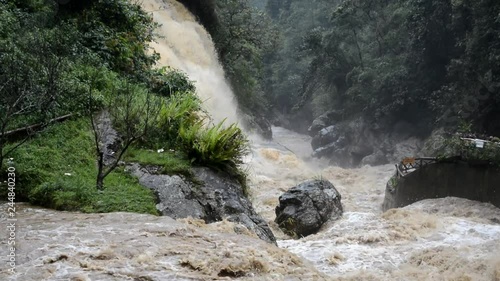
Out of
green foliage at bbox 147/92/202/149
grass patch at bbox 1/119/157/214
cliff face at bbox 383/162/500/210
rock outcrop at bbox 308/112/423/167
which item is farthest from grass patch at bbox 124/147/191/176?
rock outcrop at bbox 308/112/423/167

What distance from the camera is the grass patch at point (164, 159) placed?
818 cm

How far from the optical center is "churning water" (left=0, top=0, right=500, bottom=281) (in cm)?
496

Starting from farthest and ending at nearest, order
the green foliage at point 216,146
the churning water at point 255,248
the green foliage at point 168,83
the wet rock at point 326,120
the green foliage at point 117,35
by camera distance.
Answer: the wet rock at point 326,120 < the green foliage at point 168,83 < the green foliage at point 117,35 < the green foliage at point 216,146 < the churning water at point 255,248

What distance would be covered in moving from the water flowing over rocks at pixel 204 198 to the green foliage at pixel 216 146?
0.64ft

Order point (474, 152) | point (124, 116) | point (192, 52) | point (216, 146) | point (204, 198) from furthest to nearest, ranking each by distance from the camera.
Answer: point (192, 52)
point (474, 152)
point (124, 116)
point (216, 146)
point (204, 198)

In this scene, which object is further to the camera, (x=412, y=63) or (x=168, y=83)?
(x=412, y=63)

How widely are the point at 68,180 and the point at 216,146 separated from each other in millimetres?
2402

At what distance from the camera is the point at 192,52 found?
760 inches

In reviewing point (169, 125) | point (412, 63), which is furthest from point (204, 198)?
point (412, 63)

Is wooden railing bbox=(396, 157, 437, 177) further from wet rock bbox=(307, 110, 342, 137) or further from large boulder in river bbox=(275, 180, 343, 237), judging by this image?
wet rock bbox=(307, 110, 342, 137)

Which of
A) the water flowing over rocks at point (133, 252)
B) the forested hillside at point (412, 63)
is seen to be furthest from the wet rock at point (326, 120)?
the water flowing over rocks at point (133, 252)

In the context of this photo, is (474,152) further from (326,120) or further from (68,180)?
(326,120)

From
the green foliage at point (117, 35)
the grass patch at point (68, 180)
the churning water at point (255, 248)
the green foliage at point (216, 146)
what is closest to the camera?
the churning water at point (255, 248)

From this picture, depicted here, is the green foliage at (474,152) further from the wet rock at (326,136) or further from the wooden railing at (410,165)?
the wet rock at (326,136)
